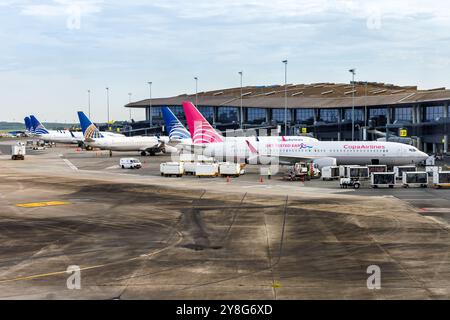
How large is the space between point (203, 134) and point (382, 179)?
2890 centimetres

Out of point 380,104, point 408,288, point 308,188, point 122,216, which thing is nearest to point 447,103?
point 380,104

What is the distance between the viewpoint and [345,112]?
150 meters

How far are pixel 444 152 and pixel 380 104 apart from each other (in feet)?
116

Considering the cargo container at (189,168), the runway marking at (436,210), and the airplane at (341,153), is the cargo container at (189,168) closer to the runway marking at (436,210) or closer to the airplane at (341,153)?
the airplane at (341,153)

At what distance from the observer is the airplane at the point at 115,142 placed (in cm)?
11769

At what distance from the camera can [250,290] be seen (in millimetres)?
20812

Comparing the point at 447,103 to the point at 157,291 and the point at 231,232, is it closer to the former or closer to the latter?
the point at 231,232

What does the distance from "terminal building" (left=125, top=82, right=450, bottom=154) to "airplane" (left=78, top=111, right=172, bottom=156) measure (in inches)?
1162

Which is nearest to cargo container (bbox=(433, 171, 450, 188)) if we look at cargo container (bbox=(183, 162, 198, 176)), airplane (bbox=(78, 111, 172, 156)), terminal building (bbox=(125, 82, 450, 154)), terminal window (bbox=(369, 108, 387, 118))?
cargo container (bbox=(183, 162, 198, 176))

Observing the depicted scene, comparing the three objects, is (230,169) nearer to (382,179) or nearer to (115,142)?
(382,179)

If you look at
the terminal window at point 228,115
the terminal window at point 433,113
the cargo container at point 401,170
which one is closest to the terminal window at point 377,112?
the terminal window at point 433,113

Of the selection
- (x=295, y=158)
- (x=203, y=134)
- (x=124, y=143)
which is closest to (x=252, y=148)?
(x=295, y=158)

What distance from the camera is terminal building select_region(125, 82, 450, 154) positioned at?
343 ft

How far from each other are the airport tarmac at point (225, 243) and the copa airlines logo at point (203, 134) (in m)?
22.4
